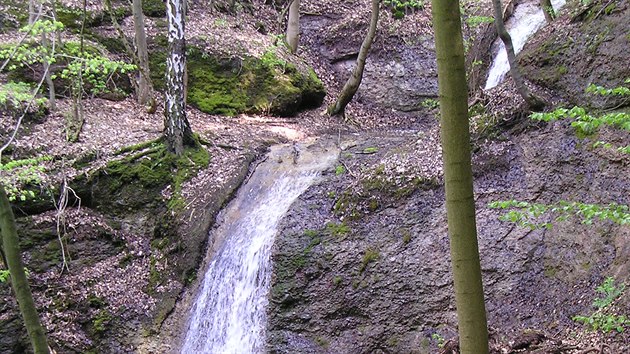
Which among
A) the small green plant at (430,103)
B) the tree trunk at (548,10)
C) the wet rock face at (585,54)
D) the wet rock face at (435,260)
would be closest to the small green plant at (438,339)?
the wet rock face at (435,260)

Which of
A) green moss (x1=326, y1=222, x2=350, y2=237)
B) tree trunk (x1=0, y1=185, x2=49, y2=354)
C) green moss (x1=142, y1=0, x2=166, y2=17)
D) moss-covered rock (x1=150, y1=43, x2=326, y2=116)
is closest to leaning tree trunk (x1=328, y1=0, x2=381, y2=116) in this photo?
moss-covered rock (x1=150, y1=43, x2=326, y2=116)

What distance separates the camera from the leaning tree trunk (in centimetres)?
1227

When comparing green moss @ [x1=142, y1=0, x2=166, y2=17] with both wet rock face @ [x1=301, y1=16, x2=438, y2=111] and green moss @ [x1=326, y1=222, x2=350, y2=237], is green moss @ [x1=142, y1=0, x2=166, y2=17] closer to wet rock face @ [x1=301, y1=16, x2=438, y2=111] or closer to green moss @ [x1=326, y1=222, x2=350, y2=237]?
wet rock face @ [x1=301, y1=16, x2=438, y2=111]

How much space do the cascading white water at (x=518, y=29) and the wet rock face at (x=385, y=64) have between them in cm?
297

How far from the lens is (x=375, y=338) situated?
282 inches

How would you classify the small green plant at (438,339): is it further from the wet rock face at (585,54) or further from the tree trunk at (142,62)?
the tree trunk at (142,62)

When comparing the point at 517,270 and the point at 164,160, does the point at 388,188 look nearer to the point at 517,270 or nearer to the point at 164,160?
the point at 517,270

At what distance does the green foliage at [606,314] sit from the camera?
5.40 meters

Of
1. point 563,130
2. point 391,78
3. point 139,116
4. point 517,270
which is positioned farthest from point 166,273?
point 391,78

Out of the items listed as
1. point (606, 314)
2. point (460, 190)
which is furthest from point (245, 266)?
point (460, 190)

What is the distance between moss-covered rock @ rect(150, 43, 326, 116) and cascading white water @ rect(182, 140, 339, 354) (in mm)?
3925

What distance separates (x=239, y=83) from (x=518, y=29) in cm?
754

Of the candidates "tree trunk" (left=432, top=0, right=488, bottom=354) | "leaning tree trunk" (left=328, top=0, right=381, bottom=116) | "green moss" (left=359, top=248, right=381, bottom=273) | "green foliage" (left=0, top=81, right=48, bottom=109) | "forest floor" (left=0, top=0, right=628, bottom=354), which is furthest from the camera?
"leaning tree trunk" (left=328, top=0, right=381, bottom=116)

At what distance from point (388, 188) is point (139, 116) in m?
6.56
